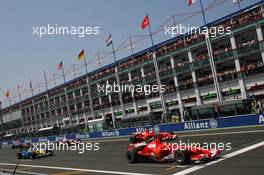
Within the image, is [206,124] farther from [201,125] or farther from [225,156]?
[225,156]

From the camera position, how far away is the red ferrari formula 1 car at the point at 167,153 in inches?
538

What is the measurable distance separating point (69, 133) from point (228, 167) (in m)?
48.0

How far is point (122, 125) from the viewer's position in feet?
148

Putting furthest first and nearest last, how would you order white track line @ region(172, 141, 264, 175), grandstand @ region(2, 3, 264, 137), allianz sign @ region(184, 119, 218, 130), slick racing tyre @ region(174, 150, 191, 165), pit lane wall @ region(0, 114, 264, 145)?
grandstand @ region(2, 3, 264, 137)
allianz sign @ region(184, 119, 218, 130)
pit lane wall @ region(0, 114, 264, 145)
slick racing tyre @ region(174, 150, 191, 165)
white track line @ region(172, 141, 264, 175)

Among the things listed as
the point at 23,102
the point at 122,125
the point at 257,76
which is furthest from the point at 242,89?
the point at 23,102

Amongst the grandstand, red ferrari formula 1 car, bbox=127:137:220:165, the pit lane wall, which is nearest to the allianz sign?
the pit lane wall

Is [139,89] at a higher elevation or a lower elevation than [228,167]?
higher

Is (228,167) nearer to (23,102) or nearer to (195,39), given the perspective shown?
Result: (195,39)

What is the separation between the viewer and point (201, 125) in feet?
106

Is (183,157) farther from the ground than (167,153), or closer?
closer

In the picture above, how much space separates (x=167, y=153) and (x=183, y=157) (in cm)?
153

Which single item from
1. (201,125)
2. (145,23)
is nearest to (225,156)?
(201,125)

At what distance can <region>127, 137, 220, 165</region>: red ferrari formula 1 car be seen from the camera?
13664 millimetres

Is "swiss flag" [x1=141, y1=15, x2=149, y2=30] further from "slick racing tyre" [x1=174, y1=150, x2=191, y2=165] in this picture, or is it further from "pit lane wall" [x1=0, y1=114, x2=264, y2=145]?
"slick racing tyre" [x1=174, y1=150, x2=191, y2=165]
